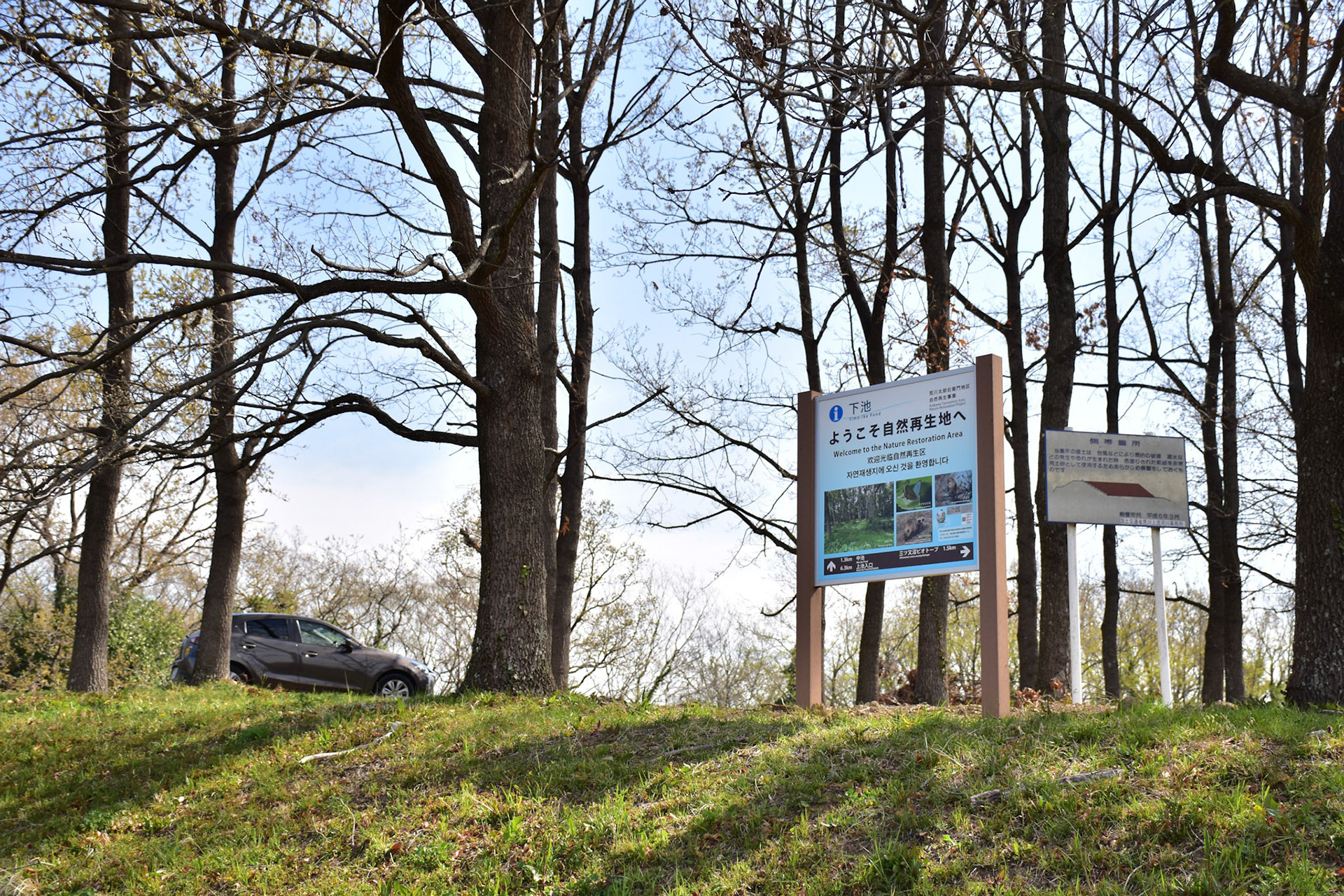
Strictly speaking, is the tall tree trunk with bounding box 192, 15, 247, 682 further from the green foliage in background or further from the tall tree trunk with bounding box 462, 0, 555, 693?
the green foliage in background

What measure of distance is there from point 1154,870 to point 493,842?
381 cm

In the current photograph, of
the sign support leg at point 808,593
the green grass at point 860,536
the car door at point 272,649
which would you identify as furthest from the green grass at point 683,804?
the car door at point 272,649

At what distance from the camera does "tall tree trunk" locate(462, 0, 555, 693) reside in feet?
34.0

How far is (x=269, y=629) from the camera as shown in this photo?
55.7 ft

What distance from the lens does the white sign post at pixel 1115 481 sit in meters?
11.0

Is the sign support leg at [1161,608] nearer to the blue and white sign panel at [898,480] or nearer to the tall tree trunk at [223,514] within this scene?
the blue and white sign panel at [898,480]

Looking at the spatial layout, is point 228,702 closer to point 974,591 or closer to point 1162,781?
point 1162,781

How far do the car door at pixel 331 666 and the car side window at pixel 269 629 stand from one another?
248 mm

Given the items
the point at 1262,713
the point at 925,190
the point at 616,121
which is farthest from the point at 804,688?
the point at 616,121

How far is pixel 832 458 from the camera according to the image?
9.52m

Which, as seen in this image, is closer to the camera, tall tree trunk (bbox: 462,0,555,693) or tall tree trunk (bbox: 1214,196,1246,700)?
tall tree trunk (bbox: 462,0,555,693)

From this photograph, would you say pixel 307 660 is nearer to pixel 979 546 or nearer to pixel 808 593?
pixel 808 593

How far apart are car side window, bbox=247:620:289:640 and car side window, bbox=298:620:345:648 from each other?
23 cm

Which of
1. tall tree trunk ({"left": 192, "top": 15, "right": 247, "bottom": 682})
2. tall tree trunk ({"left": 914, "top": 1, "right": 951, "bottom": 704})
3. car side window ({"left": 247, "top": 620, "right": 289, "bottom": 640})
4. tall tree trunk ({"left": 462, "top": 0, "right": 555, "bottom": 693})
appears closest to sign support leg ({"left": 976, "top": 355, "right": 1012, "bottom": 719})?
tall tree trunk ({"left": 462, "top": 0, "right": 555, "bottom": 693})
